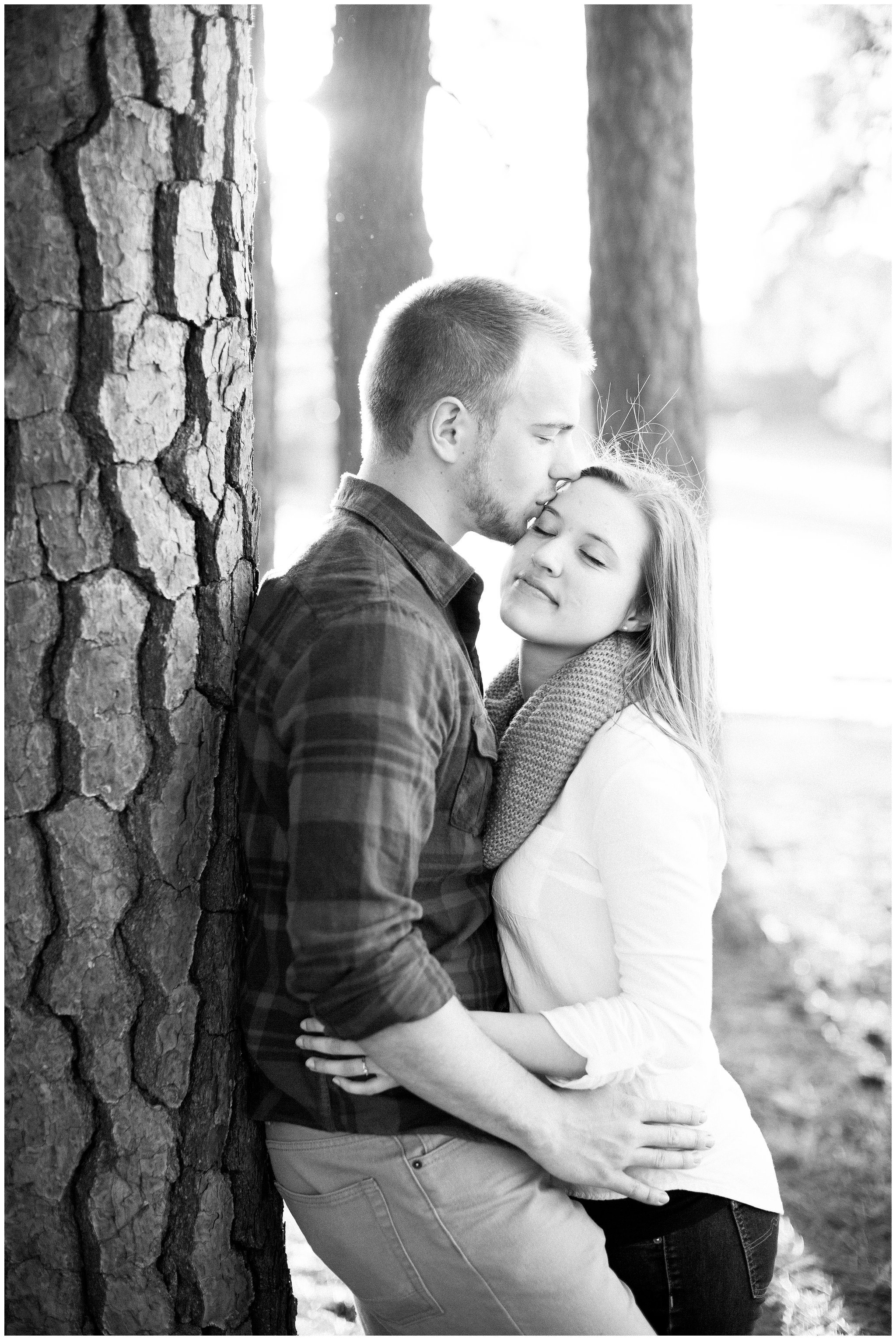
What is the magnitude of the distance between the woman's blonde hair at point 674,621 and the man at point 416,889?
0.23m

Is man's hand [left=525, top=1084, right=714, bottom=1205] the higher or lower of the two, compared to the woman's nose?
lower

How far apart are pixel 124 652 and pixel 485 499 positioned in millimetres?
760

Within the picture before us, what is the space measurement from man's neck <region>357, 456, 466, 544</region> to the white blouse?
20.1 inches

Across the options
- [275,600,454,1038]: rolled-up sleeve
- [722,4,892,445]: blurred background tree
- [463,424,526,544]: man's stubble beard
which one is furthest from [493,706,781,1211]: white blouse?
[722,4,892,445]: blurred background tree

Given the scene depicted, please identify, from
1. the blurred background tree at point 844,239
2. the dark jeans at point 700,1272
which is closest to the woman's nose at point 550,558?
the dark jeans at point 700,1272

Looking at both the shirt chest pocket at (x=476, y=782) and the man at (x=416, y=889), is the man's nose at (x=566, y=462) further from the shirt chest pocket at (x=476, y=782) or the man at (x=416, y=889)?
the shirt chest pocket at (x=476, y=782)

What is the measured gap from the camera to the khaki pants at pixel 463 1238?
1910mm

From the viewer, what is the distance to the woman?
1.94 meters

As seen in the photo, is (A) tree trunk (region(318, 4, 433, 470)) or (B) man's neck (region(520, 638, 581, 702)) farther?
(A) tree trunk (region(318, 4, 433, 470))

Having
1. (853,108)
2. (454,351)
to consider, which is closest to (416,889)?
(454,351)

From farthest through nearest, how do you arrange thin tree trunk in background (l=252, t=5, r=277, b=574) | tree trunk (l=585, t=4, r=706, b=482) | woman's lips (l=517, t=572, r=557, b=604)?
tree trunk (l=585, t=4, r=706, b=482), thin tree trunk in background (l=252, t=5, r=277, b=574), woman's lips (l=517, t=572, r=557, b=604)

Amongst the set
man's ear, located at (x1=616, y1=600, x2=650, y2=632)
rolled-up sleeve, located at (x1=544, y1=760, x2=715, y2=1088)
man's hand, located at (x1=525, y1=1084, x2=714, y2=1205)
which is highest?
man's ear, located at (x1=616, y1=600, x2=650, y2=632)

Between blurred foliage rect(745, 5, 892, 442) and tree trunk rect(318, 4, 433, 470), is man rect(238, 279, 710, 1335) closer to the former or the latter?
tree trunk rect(318, 4, 433, 470)

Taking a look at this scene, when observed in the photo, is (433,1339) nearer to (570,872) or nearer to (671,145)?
(570,872)
